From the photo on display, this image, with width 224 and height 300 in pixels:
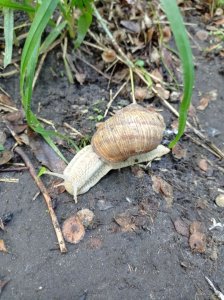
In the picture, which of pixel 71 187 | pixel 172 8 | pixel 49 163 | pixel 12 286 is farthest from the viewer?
pixel 49 163

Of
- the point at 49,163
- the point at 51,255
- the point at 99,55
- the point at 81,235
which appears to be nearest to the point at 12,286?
the point at 51,255

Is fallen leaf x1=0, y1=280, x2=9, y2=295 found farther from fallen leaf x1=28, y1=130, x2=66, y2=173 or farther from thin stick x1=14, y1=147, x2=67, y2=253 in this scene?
fallen leaf x1=28, y1=130, x2=66, y2=173

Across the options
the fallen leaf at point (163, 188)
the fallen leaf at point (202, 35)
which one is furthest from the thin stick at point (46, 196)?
the fallen leaf at point (202, 35)

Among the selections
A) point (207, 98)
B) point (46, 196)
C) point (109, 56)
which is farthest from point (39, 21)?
point (207, 98)

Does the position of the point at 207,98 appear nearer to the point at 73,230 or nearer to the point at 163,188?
the point at 163,188

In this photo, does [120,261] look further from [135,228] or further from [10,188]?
[10,188]
